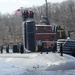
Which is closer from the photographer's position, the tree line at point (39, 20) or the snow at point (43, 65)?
the snow at point (43, 65)

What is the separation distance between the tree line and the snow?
70068mm

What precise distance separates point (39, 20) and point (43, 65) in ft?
283

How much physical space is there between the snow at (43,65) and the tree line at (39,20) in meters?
70.1

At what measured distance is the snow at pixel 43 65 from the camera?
14836 mm

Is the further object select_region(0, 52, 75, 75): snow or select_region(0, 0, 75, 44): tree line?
select_region(0, 0, 75, 44): tree line

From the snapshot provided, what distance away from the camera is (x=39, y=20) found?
102 metres

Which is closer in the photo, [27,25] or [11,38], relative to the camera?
[27,25]

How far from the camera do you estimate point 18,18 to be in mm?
107250

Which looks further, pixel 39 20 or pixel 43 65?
pixel 39 20

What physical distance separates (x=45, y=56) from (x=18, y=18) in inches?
3592

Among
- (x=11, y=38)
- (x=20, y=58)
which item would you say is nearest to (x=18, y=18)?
(x=11, y=38)

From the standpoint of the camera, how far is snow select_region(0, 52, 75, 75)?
48.7 feet

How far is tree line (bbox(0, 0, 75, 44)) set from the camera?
95037mm

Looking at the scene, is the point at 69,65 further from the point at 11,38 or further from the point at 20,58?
the point at 11,38
